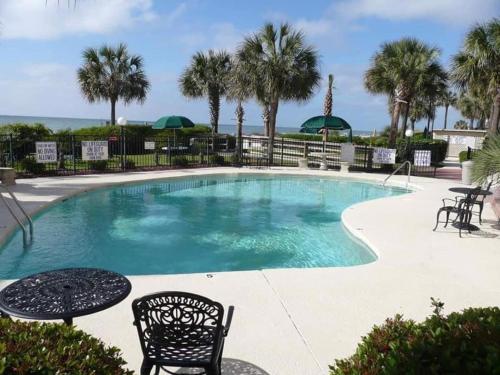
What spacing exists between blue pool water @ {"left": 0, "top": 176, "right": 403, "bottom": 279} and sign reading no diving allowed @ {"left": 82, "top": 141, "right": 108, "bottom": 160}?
106 inches

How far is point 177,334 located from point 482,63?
60.9ft

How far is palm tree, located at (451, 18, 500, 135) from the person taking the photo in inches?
669

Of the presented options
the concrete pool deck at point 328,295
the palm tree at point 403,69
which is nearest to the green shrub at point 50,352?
the concrete pool deck at point 328,295

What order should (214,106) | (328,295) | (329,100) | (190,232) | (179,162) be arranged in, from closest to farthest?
(328,295) → (190,232) → (179,162) → (214,106) → (329,100)

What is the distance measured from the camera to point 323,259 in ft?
26.0

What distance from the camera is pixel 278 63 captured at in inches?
760

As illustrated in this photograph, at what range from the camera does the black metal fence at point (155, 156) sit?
15.9m

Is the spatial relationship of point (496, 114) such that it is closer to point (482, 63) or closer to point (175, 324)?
point (482, 63)

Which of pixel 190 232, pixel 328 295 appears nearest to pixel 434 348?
pixel 328 295

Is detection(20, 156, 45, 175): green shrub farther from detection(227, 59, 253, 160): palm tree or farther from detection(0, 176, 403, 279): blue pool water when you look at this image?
detection(227, 59, 253, 160): palm tree

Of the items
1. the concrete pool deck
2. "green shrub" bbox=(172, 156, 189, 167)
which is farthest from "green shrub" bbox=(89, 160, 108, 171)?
the concrete pool deck

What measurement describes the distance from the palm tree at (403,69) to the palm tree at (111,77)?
47.6 ft

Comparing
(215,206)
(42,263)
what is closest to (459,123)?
(215,206)

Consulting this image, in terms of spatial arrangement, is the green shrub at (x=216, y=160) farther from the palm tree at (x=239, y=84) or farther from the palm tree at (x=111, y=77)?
the palm tree at (x=111, y=77)
